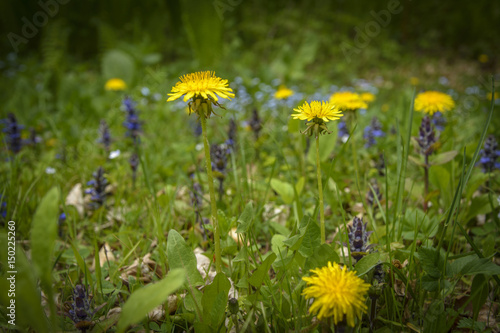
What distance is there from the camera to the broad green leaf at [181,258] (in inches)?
39.8

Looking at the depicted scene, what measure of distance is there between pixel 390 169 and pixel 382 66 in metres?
4.71

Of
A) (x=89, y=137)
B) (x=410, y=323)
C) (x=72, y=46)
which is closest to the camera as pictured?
(x=410, y=323)

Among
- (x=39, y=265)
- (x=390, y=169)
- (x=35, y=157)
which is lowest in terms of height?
(x=39, y=265)

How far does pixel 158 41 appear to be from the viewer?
19.3 ft

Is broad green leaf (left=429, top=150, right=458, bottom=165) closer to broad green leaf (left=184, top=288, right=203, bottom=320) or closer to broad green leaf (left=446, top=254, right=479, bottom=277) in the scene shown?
broad green leaf (left=446, top=254, right=479, bottom=277)

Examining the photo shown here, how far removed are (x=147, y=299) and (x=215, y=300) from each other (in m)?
0.23

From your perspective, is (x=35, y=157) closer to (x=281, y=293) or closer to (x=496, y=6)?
(x=281, y=293)

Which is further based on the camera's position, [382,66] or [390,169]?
[382,66]

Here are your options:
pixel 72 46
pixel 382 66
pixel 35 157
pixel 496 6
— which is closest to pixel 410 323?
pixel 35 157

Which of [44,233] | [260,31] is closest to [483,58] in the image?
[260,31]

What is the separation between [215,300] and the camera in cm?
92

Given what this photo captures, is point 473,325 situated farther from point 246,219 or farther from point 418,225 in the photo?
point 246,219

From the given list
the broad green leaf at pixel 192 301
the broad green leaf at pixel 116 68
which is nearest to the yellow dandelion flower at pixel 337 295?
the broad green leaf at pixel 192 301

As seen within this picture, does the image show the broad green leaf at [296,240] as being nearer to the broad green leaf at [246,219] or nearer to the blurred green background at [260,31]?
the broad green leaf at [246,219]
